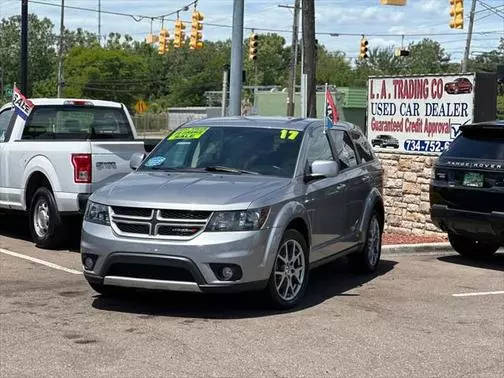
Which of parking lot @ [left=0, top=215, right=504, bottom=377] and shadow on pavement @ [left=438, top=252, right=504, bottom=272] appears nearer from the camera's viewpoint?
parking lot @ [left=0, top=215, right=504, bottom=377]

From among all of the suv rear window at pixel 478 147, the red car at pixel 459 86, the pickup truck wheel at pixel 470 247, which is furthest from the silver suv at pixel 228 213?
the red car at pixel 459 86

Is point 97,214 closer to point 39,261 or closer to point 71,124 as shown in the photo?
point 39,261

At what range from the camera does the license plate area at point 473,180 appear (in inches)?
408

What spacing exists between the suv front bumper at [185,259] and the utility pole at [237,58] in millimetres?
8747

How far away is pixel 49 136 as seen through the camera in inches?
446

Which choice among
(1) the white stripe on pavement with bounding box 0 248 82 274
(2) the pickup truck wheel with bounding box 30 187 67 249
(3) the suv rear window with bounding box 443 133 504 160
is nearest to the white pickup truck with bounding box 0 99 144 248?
(2) the pickup truck wheel with bounding box 30 187 67 249

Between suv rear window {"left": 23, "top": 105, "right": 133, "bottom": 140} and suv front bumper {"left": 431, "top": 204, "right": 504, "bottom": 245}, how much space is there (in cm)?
459

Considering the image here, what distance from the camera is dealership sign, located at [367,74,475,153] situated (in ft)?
45.7

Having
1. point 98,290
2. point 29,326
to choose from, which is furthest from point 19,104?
point 29,326

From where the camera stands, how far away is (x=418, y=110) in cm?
1467

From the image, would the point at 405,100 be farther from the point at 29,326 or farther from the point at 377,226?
the point at 29,326

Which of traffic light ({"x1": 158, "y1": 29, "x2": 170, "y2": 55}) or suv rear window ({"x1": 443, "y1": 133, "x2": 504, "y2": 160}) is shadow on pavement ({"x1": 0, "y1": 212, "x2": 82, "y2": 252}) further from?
traffic light ({"x1": 158, "y1": 29, "x2": 170, "y2": 55})

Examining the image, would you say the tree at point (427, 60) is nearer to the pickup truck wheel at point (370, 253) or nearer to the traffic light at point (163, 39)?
the traffic light at point (163, 39)

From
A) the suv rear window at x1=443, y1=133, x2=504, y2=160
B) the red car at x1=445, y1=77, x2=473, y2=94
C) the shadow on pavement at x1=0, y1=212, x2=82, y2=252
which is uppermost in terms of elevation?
the red car at x1=445, y1=77, x2=473, y2=94
